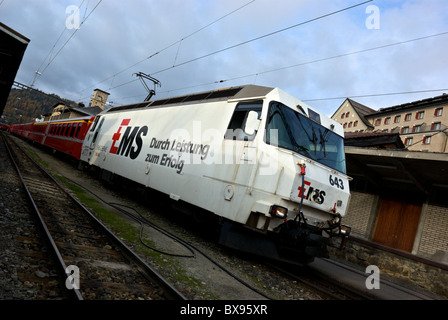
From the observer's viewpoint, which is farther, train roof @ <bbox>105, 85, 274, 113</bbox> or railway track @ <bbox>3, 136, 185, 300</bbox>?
train roof @ <bbox>105, 85, 274, 113</bbox>

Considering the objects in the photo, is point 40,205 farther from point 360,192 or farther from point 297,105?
point 360,192

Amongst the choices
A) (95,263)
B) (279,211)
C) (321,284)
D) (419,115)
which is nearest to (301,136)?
(279,211)

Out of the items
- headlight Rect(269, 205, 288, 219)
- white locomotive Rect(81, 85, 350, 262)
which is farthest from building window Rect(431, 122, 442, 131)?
headlight Rect(269, 205, 288, 219)

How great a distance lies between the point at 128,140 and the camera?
32.0 feet

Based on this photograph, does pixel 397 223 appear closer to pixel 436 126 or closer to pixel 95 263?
pixel 95 263

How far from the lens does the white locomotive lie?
494 centimetres

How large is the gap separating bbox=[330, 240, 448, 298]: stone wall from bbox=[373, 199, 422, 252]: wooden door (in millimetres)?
938

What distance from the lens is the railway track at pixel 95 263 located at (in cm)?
326

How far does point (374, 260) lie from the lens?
9.85 m

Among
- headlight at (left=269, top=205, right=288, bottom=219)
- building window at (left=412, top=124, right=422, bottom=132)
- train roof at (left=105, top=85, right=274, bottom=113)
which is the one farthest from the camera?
building window at (left=412, top=124, right=422, bottom=132)

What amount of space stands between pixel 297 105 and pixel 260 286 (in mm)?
3586

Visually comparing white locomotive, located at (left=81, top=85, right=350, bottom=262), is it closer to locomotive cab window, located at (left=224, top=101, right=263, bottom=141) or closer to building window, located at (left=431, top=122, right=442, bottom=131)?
locomotive cab window, located at (left=224, top=101, right=263, bottom=141)

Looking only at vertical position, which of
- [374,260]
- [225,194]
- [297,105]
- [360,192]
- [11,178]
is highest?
[297,105]
